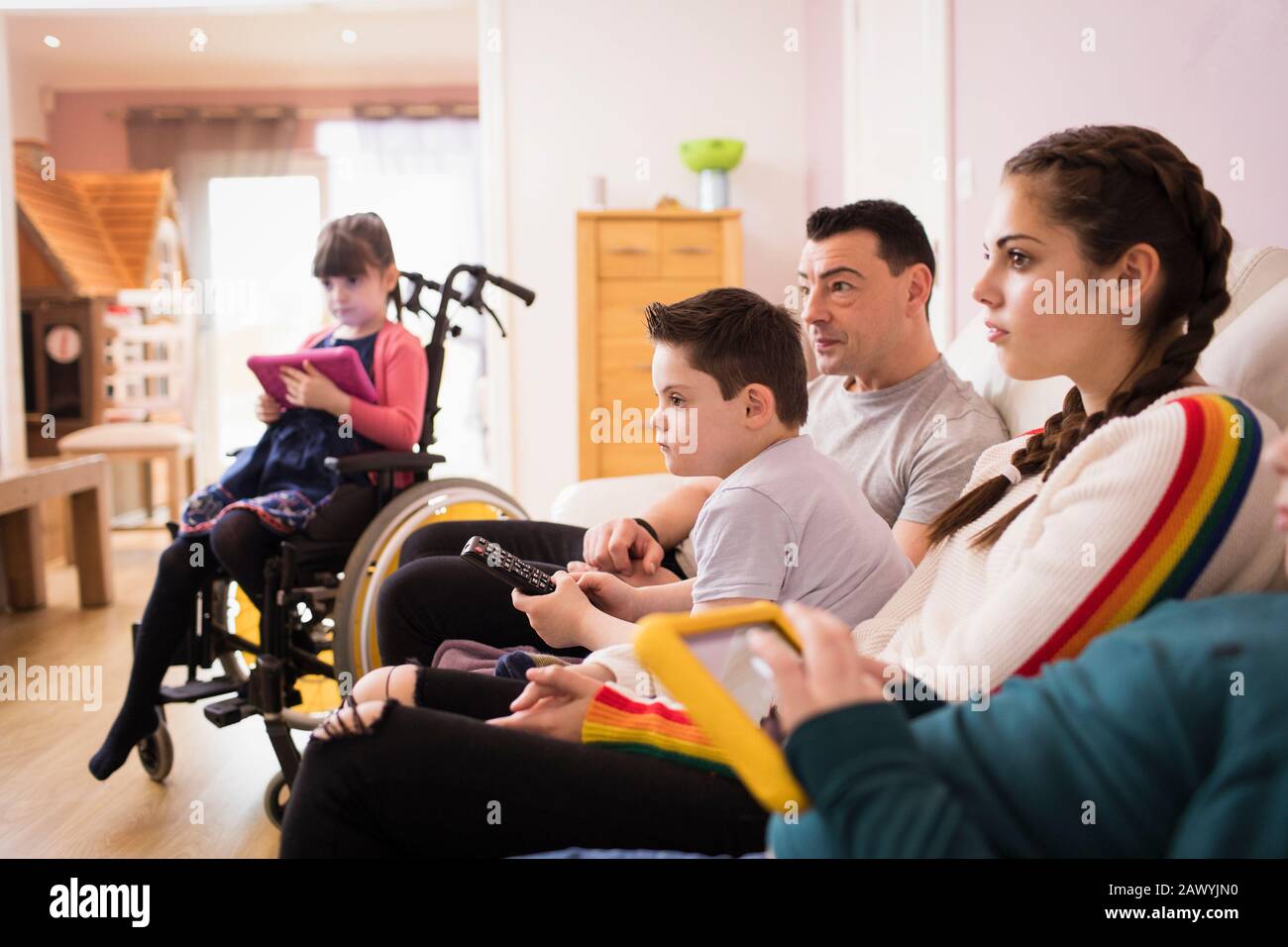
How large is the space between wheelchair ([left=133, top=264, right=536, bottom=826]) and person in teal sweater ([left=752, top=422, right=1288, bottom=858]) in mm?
1423

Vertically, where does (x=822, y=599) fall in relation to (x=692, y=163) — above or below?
below

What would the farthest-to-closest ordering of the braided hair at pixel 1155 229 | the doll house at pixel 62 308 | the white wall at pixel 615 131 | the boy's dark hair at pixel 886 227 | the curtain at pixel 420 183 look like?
the curtain at pixel 420 183 < the doll house at pixel 62 308 < the white wall at pixel 615 131 < the boy's dark hair at pixel 886 227 < the braided hair at pixel 1155 229

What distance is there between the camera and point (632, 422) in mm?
4223

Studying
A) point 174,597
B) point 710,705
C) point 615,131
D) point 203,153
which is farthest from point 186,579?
point 203,153

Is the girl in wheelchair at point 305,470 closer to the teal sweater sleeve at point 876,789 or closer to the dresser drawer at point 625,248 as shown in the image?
the teal sweater sleeve at point 876,789

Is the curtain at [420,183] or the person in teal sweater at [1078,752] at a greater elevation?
the curtain at [420,183]

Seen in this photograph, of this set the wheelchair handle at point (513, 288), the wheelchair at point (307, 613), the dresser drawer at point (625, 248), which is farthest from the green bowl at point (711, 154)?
the wheelchair at point (307, 613)

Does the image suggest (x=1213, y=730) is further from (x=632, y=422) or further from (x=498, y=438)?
(x=498, y=438)

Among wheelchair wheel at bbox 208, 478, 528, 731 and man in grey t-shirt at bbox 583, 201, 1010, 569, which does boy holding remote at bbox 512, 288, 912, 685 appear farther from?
wheelchair wheel at bbox 208, 478, 528, 731

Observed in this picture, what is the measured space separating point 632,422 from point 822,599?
297cm

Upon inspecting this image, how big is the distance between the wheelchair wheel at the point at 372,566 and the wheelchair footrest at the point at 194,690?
223 millimetres

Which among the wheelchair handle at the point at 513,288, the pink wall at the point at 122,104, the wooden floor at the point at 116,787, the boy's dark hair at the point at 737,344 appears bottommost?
the wooden floor at the point at 116,787

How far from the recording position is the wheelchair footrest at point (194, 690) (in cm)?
218
